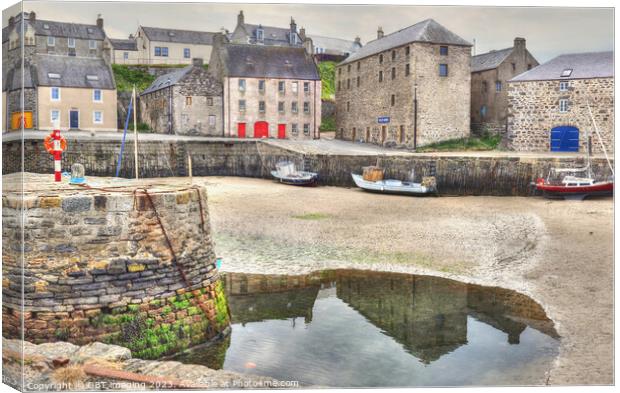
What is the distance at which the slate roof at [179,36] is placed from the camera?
559 cm

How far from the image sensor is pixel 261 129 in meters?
7.07

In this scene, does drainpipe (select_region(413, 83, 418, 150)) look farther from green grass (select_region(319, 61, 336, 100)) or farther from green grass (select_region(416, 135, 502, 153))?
green grass (select_region(319, 61, 336, 100))

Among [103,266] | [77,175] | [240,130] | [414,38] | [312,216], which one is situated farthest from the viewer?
[312,216]

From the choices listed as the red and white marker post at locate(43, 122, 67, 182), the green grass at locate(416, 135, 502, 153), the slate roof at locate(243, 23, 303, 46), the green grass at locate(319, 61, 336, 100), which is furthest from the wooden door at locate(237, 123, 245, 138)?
the red and white marker post at locate(43, 122, 67, 182)

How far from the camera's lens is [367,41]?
18.6 ft

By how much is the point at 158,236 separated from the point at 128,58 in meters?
2.83

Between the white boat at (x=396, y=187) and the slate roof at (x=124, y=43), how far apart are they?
4051 mm

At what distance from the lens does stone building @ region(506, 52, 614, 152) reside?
6.12 metres

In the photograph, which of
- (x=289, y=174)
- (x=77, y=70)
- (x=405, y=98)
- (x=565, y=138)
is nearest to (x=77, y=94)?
(x=77, y=70)

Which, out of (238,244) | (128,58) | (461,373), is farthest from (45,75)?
(461,373)

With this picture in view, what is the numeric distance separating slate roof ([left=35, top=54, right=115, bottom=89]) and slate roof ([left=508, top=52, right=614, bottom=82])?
460 cm

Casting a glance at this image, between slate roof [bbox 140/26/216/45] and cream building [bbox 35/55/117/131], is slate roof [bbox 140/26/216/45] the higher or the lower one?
the higher one

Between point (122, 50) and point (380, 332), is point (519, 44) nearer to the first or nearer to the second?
point (380, 332)

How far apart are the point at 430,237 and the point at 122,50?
4.71 m
